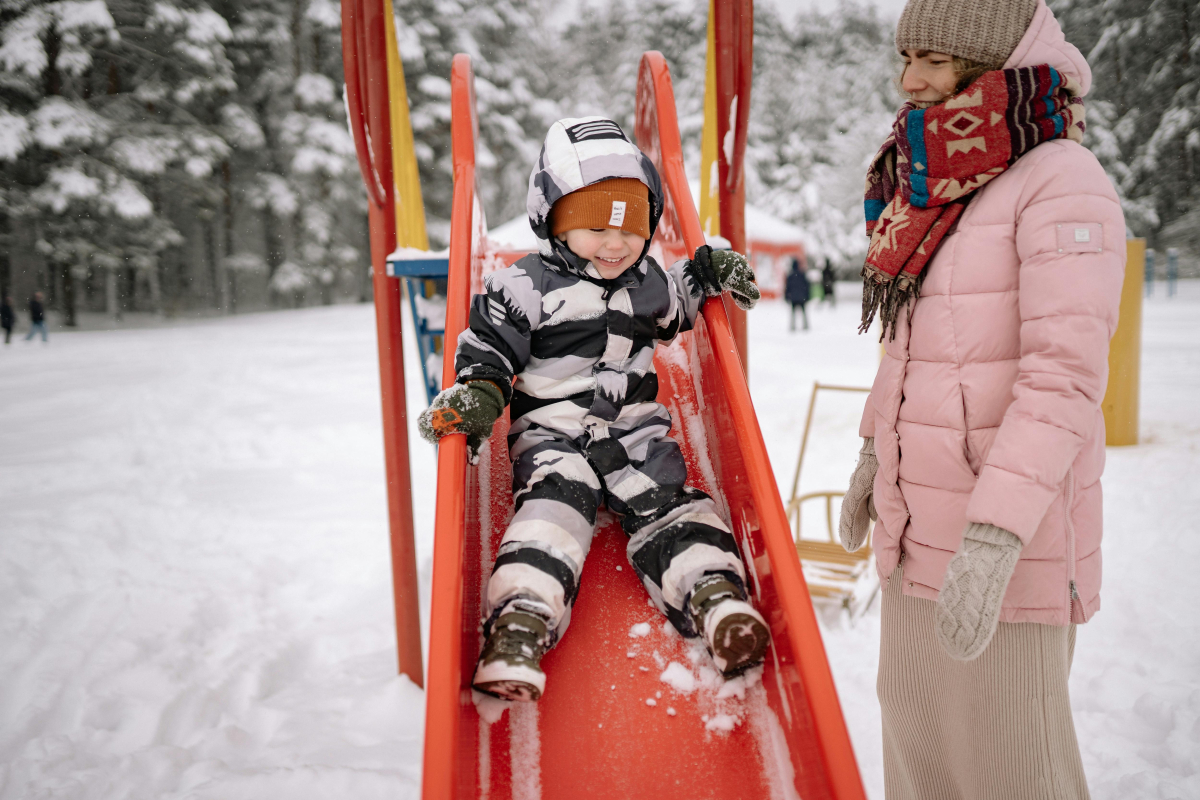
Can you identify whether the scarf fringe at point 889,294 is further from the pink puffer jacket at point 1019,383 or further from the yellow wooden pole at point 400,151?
the yellow wooden pole at point 400,151

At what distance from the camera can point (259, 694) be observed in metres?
2.68

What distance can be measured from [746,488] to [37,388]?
878 cm

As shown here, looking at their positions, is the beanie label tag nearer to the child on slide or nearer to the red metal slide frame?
the child on slide

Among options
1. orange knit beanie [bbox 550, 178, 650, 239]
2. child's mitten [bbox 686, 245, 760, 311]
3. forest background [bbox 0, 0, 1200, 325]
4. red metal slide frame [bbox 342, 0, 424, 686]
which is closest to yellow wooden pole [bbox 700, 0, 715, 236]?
child's mitten [bbox 686, 245, 760, 311]

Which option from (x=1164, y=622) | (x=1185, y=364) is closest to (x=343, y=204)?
(x=1185, y=364)

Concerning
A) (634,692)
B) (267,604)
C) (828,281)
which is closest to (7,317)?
(267,604)

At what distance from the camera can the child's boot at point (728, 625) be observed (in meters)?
1.43

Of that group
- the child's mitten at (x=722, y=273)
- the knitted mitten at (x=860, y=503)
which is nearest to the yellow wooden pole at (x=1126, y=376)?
the child's mitten at (x=722, y=273)

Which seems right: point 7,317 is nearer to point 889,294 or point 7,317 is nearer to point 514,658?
point 514,658

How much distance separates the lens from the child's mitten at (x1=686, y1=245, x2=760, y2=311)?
76.8 inches

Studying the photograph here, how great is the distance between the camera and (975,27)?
122 cm

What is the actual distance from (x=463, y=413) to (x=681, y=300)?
2.54 feet

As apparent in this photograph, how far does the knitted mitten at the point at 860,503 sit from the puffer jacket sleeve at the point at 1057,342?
1.38 feet

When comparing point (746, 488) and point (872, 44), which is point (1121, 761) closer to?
point (746, 488)
